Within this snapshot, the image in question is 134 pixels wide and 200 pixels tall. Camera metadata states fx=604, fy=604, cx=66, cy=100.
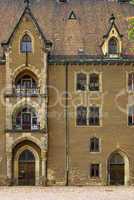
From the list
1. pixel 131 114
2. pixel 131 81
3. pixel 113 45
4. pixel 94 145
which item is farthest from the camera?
pixel 113 45

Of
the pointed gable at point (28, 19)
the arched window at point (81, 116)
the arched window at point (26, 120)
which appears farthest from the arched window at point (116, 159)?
the pointed gable at point (28, 19)

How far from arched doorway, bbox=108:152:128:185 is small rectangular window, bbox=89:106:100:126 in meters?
3.40

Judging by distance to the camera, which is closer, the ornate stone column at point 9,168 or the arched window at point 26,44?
the ornate stone column at point 9,168

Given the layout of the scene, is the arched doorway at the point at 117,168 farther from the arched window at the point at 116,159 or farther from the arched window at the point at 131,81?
the arched window at the point at 131,81

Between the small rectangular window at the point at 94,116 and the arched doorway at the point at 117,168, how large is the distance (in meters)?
3.40

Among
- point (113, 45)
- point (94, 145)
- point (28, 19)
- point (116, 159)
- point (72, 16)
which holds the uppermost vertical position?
point (72, 16)

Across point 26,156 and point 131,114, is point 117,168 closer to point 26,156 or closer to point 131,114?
point 131,114

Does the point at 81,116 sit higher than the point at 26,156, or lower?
higher

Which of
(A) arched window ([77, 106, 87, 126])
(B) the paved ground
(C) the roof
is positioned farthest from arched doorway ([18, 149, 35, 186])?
(C) the roof

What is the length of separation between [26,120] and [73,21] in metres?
11.8

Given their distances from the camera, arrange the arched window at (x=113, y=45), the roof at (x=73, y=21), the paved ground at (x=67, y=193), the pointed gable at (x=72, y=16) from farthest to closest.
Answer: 1. the pointed gable at (x=72, y=16)
2. the roof at (x=73, y=21)
3. the arched window at (x=113, y=45)
4. the paved ground at (x=67, y=193)

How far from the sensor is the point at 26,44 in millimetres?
56094

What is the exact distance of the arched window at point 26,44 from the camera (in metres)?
55.9

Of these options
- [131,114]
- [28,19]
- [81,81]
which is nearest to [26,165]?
[81,81]
